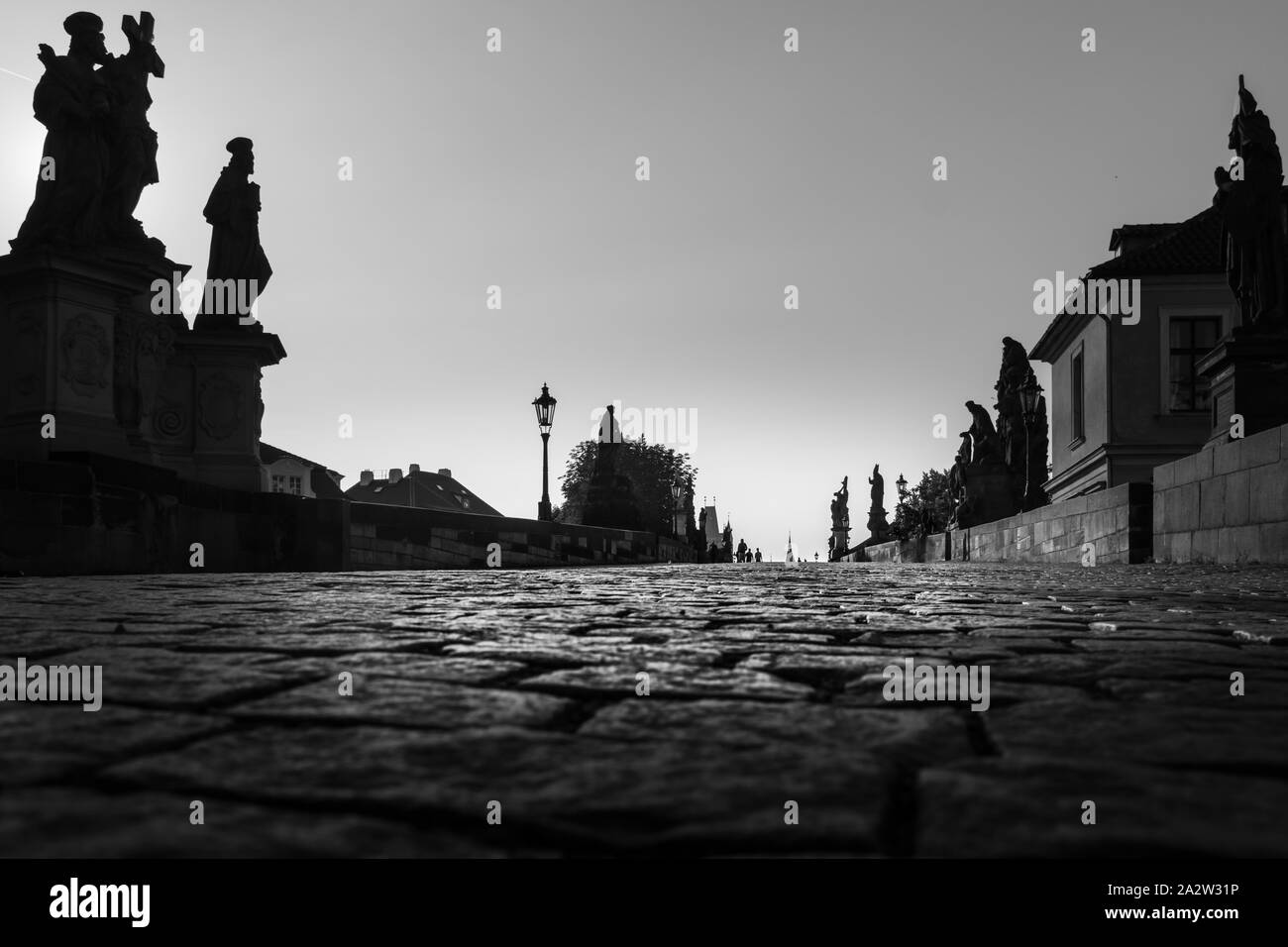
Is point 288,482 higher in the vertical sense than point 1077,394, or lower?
lower

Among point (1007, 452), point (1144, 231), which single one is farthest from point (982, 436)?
point (1144, 231)

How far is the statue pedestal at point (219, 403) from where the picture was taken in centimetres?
1299

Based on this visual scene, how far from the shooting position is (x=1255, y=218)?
12.3 metres

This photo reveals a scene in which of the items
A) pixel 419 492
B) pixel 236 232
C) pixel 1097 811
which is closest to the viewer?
pixel 1097 811

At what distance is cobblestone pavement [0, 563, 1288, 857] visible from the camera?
123 centimetres

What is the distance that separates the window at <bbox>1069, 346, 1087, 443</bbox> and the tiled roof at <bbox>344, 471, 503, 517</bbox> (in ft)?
199

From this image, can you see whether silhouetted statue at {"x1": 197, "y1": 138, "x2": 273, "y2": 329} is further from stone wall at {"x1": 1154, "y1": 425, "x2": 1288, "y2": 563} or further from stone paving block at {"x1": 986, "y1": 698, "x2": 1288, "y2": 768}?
stone paving block at {"x1": 986, "y1": 698, "x2": 1288, "y2": 768}

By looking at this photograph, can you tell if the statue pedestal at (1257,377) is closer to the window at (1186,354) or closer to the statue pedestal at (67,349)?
the statue pedestal at (67,349)

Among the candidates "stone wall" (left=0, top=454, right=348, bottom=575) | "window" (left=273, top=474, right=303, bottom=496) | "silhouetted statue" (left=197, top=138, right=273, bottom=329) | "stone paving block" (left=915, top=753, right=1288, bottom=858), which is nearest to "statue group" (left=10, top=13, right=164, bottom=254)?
"silhouetted statue" (left=197, top=138, right=273, bottom=329)

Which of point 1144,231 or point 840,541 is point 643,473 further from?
point 1144,231

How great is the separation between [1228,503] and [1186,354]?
21.4 m

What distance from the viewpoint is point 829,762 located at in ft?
5.21
